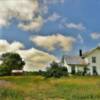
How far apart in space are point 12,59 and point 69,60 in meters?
20.9

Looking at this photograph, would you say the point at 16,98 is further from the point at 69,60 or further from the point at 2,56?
the point at 2,56

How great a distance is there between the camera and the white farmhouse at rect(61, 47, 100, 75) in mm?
85125

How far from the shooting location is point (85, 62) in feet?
285

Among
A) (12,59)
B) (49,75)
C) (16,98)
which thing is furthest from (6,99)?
(12,59)

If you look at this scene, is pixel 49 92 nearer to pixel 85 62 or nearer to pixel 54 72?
pixel 54 72

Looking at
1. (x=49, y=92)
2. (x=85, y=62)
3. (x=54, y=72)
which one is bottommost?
(x=49, y=92)

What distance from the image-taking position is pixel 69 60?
85.2 m

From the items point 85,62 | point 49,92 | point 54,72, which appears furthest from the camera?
point 85,62

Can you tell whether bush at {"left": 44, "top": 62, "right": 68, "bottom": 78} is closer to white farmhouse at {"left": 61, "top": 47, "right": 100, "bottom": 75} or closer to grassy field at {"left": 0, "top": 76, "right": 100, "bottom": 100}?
white farmhouse at {"left": 61, "top": 47, "right": 100, "bottom": 75}

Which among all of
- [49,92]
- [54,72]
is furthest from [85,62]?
[49,92]

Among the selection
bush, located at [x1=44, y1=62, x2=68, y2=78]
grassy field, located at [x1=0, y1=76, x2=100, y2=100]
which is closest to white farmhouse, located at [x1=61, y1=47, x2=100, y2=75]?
bush, located at [x1=44, y1=62, x2=68, y2=78]

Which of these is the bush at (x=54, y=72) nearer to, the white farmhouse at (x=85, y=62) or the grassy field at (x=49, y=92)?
the white farmhouse at (x=85, y=62)

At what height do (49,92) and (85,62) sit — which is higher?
(85,62)

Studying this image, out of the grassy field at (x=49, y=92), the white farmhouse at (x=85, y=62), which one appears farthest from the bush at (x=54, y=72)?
the grassy field at (x=49, y=92)
